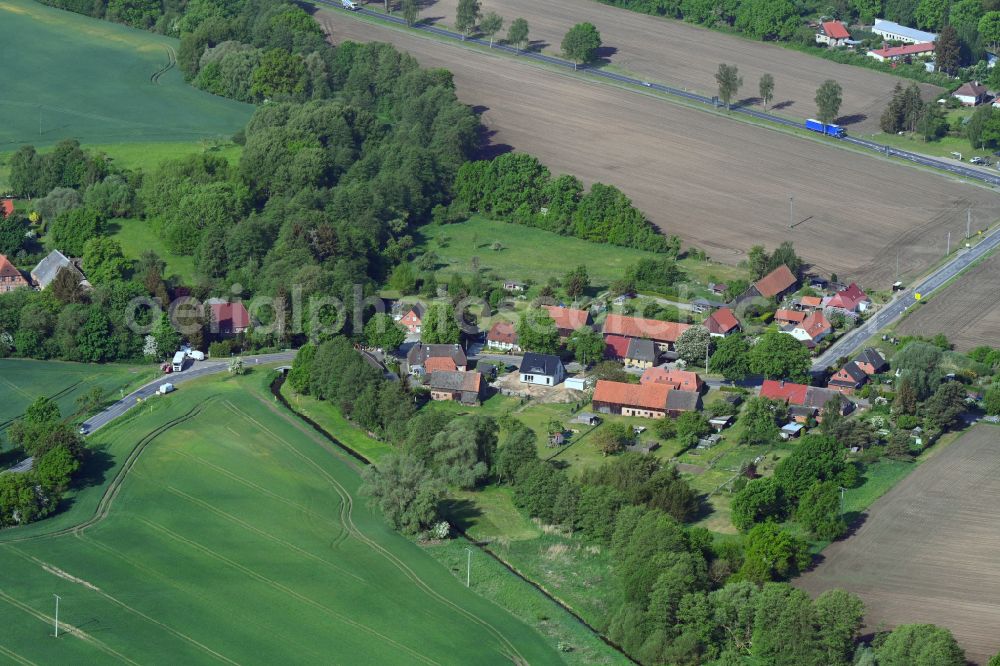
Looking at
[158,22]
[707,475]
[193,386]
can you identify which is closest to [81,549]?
[193,386]

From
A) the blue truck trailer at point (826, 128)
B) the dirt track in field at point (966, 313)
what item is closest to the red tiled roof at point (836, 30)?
the blue truck trailer at point (826, 128)

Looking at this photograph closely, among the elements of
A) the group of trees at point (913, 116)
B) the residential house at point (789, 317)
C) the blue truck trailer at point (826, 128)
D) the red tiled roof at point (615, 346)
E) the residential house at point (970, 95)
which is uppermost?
the residential house at point (970, 95)

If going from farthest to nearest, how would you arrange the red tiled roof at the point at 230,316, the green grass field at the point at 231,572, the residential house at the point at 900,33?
the residential house at the point at 900,33 < the red tiled roof at the point at 230,316 < the green grass field at the point at 231,572

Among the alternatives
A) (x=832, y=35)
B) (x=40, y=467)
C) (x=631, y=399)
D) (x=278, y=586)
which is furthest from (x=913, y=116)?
(x=40, y=467)

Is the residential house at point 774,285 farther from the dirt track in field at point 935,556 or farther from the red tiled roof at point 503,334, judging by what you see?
the dirt track in field at point 935,556

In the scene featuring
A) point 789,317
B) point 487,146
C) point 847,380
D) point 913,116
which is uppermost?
point 913,116

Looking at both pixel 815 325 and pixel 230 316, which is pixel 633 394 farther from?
pixel 230 316

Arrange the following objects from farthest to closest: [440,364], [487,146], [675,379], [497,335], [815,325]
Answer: [487,146] → [815,325] → [497,335] → [440,364] → [675,379]

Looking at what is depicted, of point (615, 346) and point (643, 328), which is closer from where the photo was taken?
point (615, 346)

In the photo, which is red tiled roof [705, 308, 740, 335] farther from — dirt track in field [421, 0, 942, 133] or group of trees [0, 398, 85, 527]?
dirt track in field [421, 0, 942, 133]
